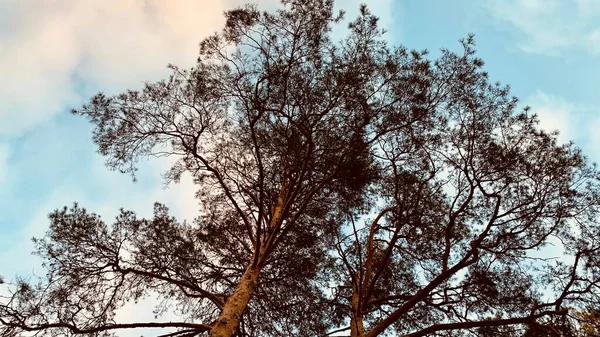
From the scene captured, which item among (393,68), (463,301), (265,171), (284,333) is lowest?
(284,333)

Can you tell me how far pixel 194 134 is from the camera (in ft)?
26.2

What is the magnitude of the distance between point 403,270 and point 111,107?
18.9ft

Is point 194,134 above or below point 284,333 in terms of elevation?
above

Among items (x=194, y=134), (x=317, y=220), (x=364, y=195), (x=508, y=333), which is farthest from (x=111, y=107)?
(x=508, y=333)

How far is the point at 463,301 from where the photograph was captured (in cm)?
690

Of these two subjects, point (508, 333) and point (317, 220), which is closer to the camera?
point (508, 333)

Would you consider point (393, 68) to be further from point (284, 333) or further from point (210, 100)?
point (284, 333)

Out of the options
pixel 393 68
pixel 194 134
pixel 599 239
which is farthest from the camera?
pixel 194 134

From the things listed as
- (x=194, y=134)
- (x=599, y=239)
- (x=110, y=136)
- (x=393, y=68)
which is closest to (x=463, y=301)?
(x=599, y=239)

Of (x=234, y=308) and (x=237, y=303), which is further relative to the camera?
(x=237, y=303)

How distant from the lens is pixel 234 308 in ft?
19.0

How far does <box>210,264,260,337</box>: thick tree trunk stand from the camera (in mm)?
5273

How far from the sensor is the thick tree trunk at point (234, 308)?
5.27 meters

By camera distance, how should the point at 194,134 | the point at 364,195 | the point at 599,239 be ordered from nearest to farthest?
1. the point at 599,239
2. the point at 194,134
3. the point at 364,195
